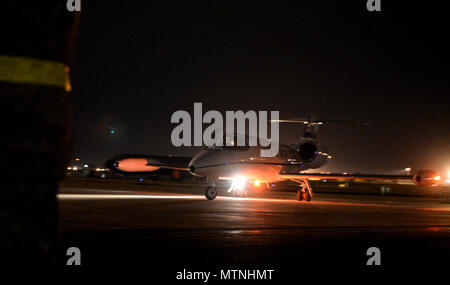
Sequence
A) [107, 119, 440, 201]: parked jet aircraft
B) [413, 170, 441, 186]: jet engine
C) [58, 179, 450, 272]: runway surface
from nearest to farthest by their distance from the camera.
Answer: [58, 179, 450, 272]: runway surface, [107, 119, 440, 201]: parked jet aircraft, [413, 170, 441, 186]: jet engine

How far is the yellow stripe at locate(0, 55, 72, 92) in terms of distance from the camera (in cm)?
249

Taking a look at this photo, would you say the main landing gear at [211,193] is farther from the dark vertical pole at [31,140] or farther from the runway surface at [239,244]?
the dark vertical pole at [31,140]

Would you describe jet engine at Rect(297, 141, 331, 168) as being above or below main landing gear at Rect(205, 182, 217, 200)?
above

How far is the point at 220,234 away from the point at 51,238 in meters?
6.33

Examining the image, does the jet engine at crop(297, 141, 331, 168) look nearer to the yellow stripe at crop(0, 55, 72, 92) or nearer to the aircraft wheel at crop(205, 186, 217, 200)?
the aircraft wheel at crop(205, 186, 217, 200)

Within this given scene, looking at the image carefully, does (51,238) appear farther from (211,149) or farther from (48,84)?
(211,149)

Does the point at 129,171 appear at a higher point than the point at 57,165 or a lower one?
higher

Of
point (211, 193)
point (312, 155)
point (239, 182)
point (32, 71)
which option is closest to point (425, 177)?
point (312, 155)

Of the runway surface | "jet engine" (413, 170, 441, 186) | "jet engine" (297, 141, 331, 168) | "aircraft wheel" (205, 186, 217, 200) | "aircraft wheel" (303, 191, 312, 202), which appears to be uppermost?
"jet engine" (297, 141, 331, 168)

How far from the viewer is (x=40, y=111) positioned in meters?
2.52

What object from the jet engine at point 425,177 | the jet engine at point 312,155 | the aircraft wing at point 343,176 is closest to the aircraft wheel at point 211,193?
the aircraft wing at point 343,176

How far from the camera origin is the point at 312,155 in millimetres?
30391

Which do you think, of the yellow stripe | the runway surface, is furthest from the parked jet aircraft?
the yellow stripe
